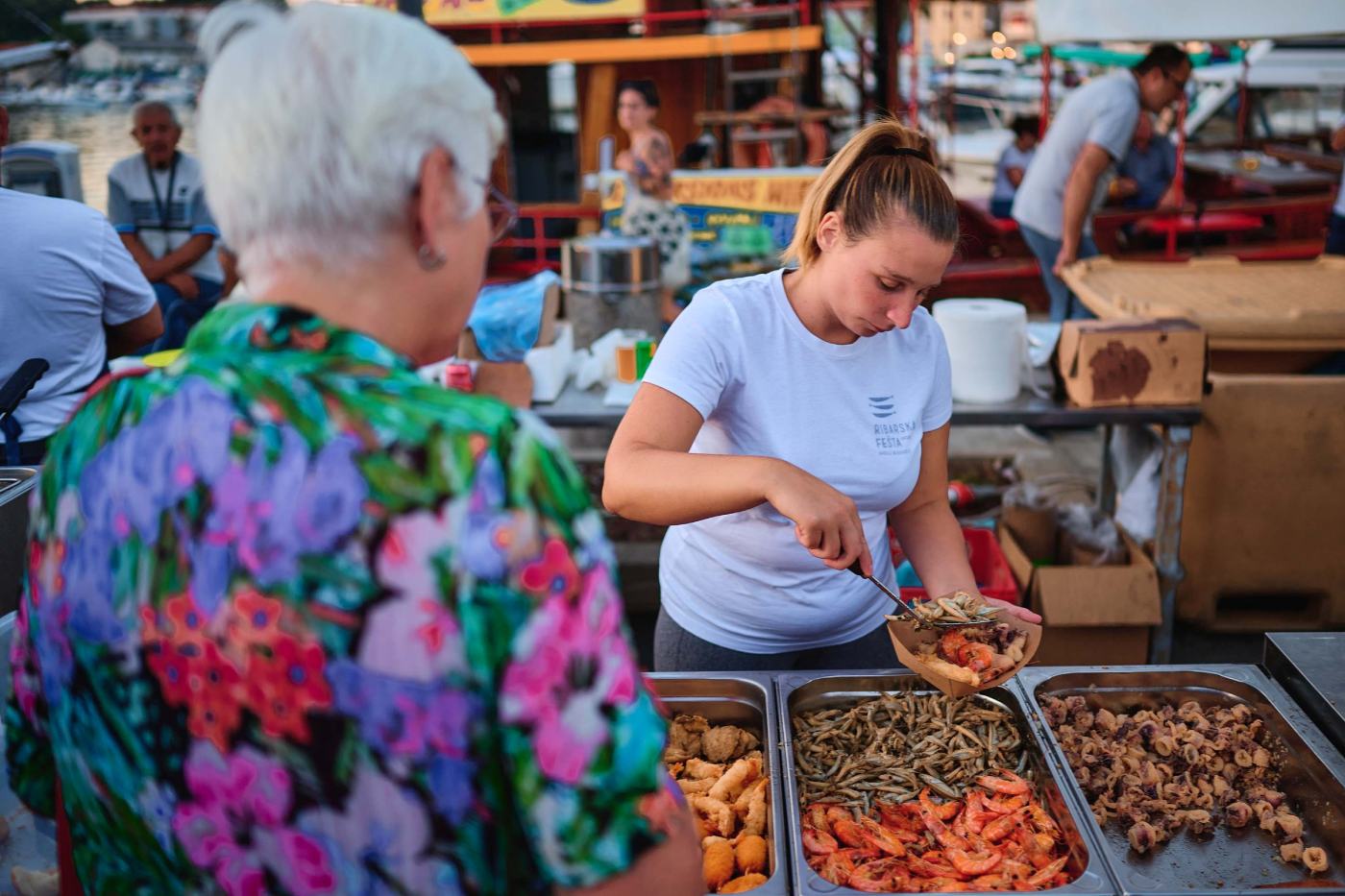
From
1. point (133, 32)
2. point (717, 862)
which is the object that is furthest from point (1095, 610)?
point (133, 32)

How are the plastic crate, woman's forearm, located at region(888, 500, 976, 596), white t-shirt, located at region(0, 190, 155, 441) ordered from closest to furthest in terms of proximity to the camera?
woman's forearm, located at region(888, 500, 976, 596) → white t-shirt, located at region(0, 190, 155, 441) → the plastic crate

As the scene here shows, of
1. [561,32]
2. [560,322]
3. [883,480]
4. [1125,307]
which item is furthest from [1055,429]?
[561,32]

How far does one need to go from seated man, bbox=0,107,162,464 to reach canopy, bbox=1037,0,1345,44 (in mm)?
4218

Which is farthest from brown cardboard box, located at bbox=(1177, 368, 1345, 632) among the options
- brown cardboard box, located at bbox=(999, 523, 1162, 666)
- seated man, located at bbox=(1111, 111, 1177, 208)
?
seated man, located at bbox=(1111, 111, 1177, 208)

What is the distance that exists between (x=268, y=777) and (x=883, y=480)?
1.41 m

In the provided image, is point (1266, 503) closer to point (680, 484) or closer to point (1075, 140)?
point (1075, 140)

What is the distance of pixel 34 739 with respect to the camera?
1.12 m

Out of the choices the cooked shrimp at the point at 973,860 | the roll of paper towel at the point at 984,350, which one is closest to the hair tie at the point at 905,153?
the cooked shrimp at the point at 973,860


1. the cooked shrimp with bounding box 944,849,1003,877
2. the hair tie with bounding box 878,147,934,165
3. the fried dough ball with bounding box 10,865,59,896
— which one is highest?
the hair tie with bounding box 878,147,934,165

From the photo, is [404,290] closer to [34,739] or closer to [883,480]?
[34,739]

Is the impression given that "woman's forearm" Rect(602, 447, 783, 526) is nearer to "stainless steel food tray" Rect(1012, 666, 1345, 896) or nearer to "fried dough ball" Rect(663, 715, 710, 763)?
"fried dough ball" Rect(663, 715, 710, 763)

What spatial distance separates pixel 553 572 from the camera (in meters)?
0.85

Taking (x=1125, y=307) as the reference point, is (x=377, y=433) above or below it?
above

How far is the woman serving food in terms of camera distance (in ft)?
6.35
